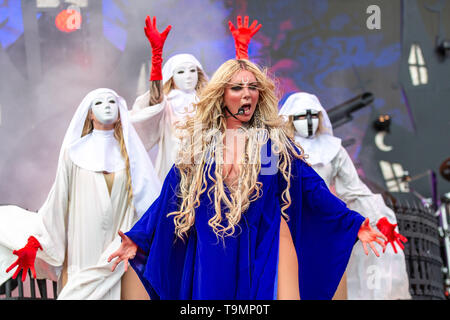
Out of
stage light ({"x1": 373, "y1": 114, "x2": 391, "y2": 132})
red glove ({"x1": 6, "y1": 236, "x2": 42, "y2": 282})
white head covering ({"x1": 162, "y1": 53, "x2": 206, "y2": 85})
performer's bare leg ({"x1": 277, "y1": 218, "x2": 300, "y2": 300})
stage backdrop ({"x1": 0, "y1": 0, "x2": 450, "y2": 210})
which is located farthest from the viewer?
stage light ({"x1": 373, "y1": 114, "x2": 391, "y2": 132})

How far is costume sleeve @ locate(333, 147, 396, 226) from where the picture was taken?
5.96m

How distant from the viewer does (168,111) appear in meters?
5.97

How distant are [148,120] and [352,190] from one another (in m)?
1.89

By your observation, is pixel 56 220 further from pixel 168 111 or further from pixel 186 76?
pixel 186 76

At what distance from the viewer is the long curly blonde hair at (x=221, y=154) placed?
3486mm

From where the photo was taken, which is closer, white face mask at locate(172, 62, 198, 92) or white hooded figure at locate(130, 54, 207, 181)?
white hooded figure at locate(130, 54, 207, 181)

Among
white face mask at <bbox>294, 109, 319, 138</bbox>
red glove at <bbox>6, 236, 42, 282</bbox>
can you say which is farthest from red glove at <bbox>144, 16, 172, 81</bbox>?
red glove at <bbox>6, 236, 42, 282</bbox>

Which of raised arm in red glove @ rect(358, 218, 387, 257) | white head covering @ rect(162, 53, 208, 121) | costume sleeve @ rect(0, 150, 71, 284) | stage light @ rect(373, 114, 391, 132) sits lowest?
raised arm in red glove @ rect(358, 218, 387, 257)

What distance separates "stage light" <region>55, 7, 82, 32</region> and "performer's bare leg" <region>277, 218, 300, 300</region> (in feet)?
14.6

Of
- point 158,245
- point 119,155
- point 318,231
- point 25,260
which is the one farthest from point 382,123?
point 158,245

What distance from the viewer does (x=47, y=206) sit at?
212 inches

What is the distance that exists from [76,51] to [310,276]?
4305 millimetres

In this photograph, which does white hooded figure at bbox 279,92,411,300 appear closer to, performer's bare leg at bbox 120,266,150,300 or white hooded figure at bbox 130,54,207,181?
white hooded figure at bbox 130,54,207,181
